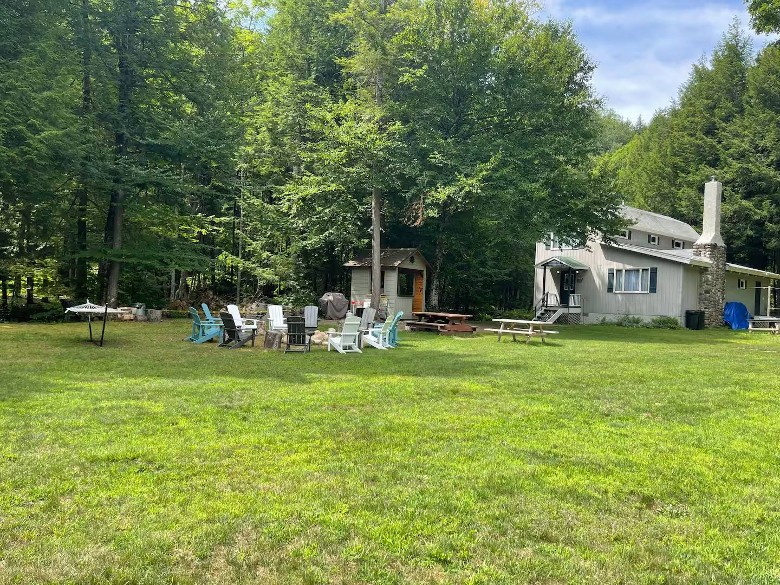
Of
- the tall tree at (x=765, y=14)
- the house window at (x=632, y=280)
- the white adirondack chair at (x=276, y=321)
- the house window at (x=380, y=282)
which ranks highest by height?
the tall tree at (x=765, y=14)

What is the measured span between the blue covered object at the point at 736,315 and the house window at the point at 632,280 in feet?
15.6

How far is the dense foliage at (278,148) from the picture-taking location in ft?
58.9

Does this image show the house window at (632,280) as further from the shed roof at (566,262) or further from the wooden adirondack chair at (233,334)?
the wooden adirondack chair at (233,334)

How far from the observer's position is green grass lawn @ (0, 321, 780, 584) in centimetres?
→ 265

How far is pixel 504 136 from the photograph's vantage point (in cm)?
2045

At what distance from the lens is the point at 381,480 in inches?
148

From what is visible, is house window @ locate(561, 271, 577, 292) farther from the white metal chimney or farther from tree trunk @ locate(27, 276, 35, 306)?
tree trunk @ locate(27, 276, 35, 306)

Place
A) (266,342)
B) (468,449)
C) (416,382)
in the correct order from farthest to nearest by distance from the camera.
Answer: (266,342)
(416,382)
(468,449)

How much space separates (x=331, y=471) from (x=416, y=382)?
4.00 m

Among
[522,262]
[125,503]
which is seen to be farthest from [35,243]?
[522,262]

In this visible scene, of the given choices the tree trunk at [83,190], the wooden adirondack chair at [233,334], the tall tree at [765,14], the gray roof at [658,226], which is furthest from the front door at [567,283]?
the tree trunk at [83,190]

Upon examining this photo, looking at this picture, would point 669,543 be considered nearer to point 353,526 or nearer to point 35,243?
point 353,526

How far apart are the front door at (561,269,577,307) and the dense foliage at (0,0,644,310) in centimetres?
588

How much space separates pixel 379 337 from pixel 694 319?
17.0 meters
